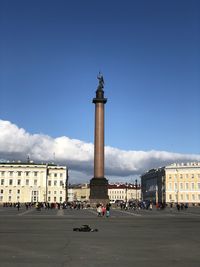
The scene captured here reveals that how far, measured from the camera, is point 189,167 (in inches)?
4993

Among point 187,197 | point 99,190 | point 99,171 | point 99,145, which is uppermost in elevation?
point 99,145

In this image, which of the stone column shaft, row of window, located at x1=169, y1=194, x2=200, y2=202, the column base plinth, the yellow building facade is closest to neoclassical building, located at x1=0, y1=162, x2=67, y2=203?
the yellow building facade

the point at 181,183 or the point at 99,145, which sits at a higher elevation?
the point at 99,145

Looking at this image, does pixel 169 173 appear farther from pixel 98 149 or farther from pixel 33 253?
pixel 33 253

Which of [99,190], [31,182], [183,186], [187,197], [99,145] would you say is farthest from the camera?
[31,182]

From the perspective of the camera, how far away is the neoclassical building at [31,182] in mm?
127000

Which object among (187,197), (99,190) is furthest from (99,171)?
(187,197)

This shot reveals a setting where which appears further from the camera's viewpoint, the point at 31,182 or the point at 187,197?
the point at 31,182

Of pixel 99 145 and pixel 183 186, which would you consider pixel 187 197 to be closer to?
pixel 183 186

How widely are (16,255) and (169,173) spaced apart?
12072 centimetres

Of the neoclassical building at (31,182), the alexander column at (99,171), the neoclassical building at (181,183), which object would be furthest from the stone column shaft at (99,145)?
the neoclassical building at (31,182)

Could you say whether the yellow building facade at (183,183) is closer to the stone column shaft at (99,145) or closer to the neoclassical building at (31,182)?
the neoclassical building at (31,182)

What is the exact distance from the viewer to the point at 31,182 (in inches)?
5084

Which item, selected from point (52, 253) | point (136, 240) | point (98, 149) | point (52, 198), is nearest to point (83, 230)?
point (136, 240)
